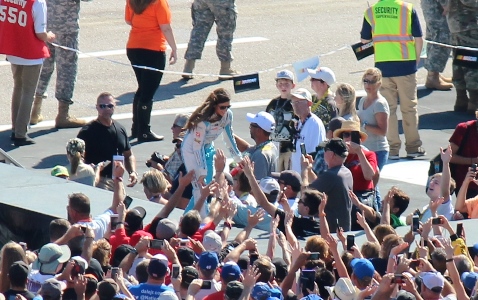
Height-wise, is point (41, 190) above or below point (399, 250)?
below

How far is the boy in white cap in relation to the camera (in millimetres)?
12875

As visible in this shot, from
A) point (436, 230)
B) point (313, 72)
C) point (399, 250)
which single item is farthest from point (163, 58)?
point (399, 250)

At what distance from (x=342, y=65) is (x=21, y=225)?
843 cm

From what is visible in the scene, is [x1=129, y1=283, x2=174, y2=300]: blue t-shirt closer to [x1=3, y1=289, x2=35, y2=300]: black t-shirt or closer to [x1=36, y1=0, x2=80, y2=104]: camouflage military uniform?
[x1=3, y1=289, x2=35, y2=300]: black t-shirt

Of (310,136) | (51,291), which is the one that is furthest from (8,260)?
(310,136)

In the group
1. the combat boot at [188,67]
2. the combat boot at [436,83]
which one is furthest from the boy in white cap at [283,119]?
the combat boot at [436,83]

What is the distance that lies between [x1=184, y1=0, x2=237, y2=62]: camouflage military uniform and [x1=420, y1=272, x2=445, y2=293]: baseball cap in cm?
965

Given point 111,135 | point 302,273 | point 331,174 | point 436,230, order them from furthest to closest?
point 111,135 → point 331,174 → point 436,230 → point 302,273

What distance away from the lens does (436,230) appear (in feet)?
33.8

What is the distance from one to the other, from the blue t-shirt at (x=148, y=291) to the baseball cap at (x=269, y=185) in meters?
2.81

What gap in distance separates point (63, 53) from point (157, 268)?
7.16 m

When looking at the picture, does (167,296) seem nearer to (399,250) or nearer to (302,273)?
(302,273)

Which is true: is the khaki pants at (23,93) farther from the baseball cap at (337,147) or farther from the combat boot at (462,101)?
the combat boot at (462,101)

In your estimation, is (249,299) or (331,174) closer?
(249,299)
